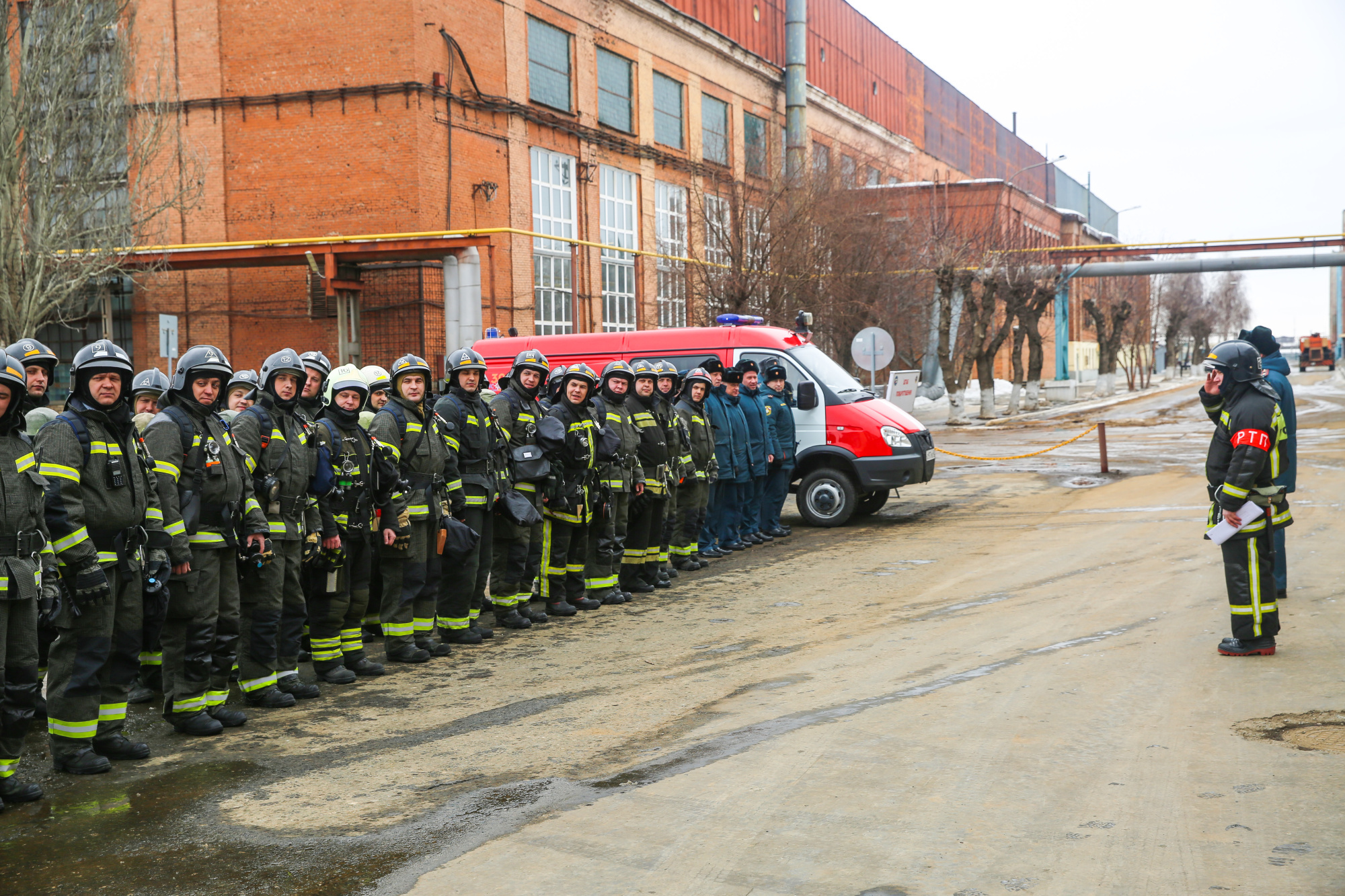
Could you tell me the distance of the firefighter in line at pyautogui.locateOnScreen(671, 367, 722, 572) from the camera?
1227 centimetres

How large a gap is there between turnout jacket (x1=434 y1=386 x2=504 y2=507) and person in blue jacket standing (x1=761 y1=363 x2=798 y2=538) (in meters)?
5.47

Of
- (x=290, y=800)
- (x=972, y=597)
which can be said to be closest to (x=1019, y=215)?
(x=972, y=597)

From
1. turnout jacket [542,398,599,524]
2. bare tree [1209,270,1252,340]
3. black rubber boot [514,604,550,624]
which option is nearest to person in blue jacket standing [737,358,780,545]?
turnout jacket [542,398,599,524]

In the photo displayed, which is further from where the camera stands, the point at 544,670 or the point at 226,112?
the point at 226,112

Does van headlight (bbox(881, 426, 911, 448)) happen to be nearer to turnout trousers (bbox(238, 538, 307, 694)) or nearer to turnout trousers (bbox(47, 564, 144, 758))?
turnout trousers (bbox(238, 538, 307, 694))

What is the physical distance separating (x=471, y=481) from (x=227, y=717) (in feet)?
9.02

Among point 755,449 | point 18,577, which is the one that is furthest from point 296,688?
point 755,449

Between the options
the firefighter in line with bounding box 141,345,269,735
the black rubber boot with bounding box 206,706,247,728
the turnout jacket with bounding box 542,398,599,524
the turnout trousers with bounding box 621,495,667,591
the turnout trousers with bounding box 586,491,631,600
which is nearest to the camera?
the firefighter in line with bounding box 141,345,269,735

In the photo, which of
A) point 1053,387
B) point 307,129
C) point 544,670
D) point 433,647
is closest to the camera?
point 544,670

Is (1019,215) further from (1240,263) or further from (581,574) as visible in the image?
(581,574)

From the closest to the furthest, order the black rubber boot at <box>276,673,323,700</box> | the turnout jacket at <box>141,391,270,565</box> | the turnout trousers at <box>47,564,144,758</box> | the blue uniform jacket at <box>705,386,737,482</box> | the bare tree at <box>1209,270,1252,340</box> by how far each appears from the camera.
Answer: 1. the turnout trousers at <box>47,564,144,758</box>
2. the turnout jacket at <box>141,391,270,565</box>
3. the black rubber boot at <box>276,673,323,700</box>
4. the blue uniform jacket at <box>705,386,737,482</box>
5. the bare tree at <box>1209,270,1252,340</box>

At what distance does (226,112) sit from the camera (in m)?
25.3

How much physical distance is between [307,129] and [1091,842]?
2396cm

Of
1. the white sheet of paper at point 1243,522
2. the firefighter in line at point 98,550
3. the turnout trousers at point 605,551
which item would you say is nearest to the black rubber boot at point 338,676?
the firefighter in line at point 98,550
